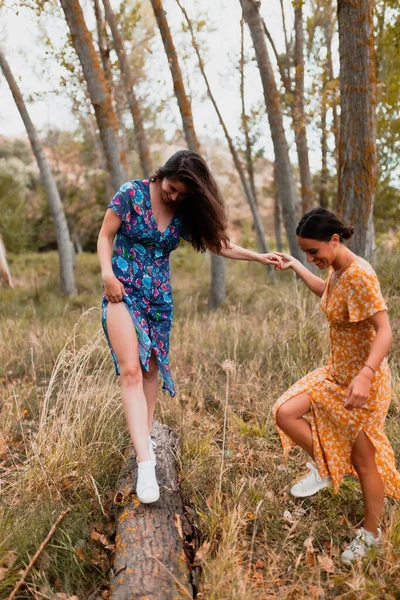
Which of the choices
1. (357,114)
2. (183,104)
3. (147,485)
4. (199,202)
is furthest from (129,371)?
(183,104)

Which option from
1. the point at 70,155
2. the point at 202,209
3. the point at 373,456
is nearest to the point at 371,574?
the point at 373,456

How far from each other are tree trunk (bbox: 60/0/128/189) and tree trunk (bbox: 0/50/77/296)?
14.0 feet

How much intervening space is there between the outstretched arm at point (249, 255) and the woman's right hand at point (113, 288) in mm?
847

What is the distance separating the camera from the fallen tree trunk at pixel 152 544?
217 cm

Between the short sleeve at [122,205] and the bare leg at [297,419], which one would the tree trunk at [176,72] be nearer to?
the short sleeve at [122,205]

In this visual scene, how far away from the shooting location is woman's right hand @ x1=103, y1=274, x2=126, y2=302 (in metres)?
2.81

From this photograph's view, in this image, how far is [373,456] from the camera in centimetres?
260

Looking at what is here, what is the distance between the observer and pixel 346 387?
8.94ft

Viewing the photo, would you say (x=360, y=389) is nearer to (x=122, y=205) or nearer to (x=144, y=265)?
(x=144, y=265)

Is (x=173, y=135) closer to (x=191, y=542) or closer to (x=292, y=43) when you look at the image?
(x=292, y=43)

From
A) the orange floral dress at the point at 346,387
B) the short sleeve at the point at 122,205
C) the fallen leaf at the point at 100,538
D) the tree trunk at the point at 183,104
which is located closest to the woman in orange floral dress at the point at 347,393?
the orange floral dress at the point at 346,387

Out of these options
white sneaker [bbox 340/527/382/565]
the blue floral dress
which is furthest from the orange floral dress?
the blue floral dress

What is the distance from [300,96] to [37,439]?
805 cm

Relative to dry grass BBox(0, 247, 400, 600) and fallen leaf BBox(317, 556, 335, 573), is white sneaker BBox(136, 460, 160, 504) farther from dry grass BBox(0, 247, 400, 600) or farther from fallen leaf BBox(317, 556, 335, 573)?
fallen leaf BBox(317, 556, 335, 573)
